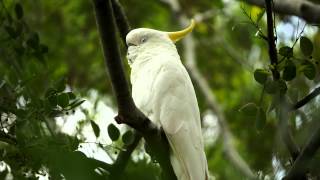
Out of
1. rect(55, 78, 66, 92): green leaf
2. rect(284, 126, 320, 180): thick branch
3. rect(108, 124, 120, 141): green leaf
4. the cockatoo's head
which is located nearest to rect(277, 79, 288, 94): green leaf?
rect(284, 126, 320, 180): thick branch

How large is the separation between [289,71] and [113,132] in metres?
0.68

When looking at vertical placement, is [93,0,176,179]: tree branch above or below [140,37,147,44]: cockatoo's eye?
above

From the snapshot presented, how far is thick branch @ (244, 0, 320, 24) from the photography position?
179cm

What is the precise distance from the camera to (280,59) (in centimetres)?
204

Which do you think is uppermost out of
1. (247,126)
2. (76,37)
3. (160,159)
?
(160,159)

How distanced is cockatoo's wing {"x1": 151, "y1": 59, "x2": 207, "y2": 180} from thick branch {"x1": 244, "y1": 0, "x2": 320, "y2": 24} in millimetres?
479

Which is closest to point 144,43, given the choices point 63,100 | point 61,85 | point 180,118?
point 180,118

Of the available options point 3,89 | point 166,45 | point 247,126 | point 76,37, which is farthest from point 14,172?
point 76,37

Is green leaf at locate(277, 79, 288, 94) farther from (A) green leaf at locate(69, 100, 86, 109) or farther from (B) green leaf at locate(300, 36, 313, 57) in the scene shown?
(A) green leaf at locate(69, 100, 86, 109)

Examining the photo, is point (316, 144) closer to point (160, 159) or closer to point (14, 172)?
point (160, 159)

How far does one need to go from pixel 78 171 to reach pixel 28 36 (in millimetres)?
1538

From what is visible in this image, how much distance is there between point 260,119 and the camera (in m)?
2.00

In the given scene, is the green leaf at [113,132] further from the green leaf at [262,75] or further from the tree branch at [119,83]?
the green leaf at [262,75]

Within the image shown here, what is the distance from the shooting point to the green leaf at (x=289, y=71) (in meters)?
1.94
